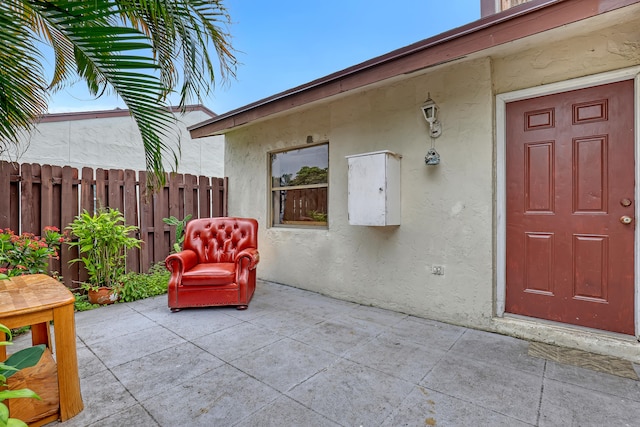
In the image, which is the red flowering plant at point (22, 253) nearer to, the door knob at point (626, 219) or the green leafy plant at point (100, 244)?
Answer: the green leafy plant at point (100, 244)

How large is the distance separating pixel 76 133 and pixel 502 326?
8444 millimetres

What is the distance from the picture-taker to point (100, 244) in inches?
149

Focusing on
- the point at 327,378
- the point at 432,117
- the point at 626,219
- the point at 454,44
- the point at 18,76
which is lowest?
the point at 327,378

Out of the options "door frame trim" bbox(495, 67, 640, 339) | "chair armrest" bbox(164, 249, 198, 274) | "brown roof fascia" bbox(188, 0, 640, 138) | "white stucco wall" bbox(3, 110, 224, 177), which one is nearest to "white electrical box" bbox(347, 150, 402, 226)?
"brown roof fascia" bbox(188, 0, 640, 138)

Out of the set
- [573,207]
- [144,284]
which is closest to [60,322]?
A: [144,284]

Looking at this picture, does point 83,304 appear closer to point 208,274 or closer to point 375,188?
point 208,274

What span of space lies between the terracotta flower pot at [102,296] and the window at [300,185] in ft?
7.66

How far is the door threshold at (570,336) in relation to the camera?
92.3 inches

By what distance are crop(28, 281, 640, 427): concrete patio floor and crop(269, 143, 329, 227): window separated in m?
1.74

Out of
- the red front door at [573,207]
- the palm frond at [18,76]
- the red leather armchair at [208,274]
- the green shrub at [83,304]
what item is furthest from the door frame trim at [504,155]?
the green shrub at [83,304]

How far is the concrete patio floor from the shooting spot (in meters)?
1.70

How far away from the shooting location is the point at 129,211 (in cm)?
439

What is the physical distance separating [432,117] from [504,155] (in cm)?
78

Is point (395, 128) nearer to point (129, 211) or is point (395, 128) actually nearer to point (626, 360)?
point (626, 360)
